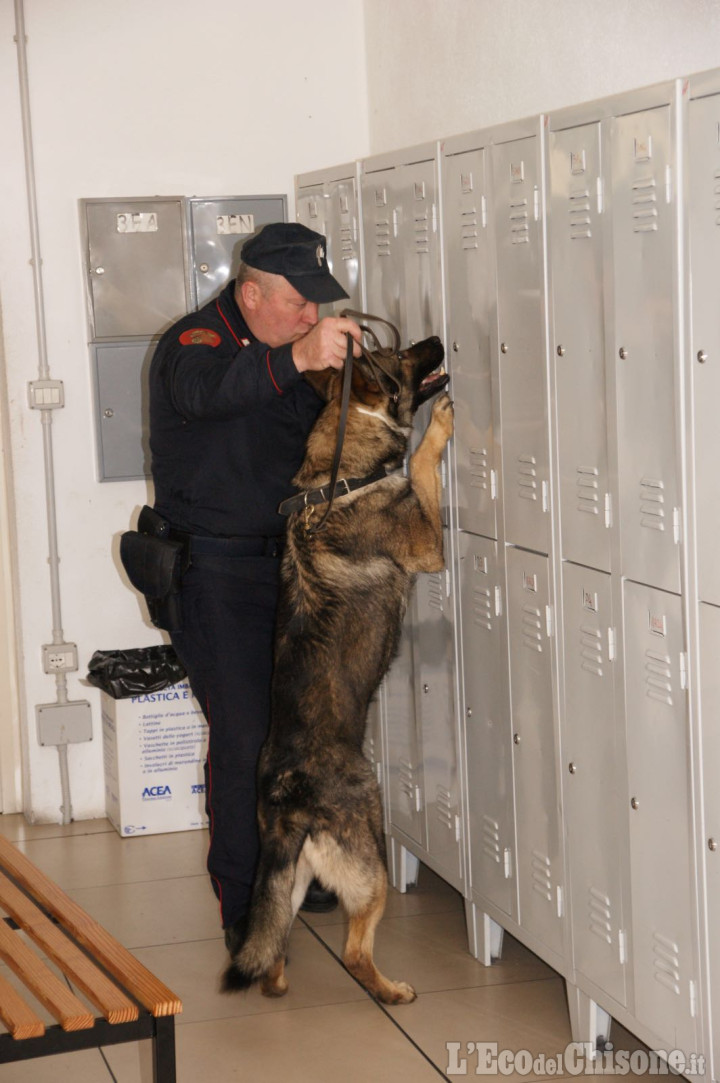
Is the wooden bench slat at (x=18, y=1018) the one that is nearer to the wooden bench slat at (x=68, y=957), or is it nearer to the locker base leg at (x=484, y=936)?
the wooden bench slat at (x=68, y=957)

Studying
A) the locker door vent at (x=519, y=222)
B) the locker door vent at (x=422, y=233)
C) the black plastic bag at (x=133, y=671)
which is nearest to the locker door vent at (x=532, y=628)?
the locker door vent at (x=519, y=222)

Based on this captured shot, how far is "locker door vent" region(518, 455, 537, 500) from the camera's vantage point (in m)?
3.26

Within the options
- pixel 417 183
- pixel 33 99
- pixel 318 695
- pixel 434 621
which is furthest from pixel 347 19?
pixel 318 695

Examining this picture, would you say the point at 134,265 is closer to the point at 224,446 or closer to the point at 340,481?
the point at 224,446

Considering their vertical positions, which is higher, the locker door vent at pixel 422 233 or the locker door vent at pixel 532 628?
the locker door vent at pixel 422 233

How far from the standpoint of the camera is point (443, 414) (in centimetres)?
366

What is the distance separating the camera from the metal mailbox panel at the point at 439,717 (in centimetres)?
392

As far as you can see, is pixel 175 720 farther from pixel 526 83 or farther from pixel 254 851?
pixel 526 83

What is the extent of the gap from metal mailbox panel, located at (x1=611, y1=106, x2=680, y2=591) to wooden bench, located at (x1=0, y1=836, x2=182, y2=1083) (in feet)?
4.48

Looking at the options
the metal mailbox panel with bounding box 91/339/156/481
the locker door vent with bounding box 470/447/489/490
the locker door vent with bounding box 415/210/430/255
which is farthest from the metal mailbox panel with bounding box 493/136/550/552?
the metal mailbox panel with bounding box 91/339/156/481

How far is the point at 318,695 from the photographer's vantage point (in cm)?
350

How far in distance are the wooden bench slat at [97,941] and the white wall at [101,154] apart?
2.10m

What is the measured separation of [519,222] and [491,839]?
69.0 inches

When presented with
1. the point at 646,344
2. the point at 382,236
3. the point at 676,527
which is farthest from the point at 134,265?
the point at 676,527
